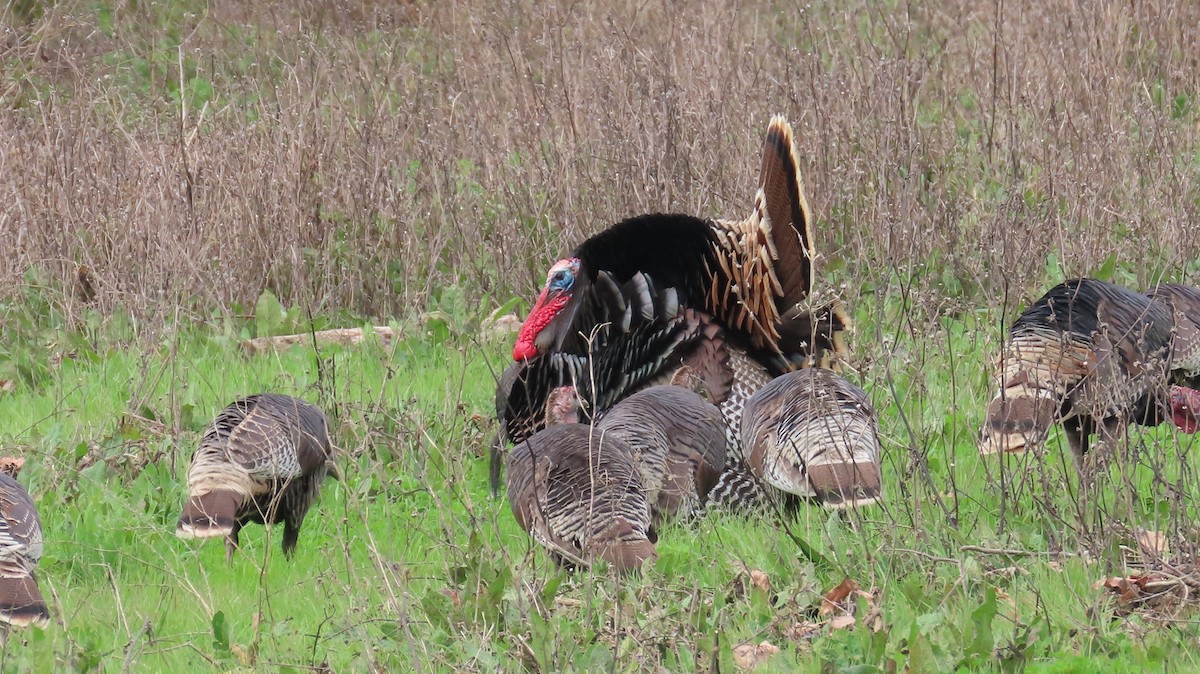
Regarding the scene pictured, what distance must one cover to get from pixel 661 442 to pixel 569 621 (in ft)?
3.78

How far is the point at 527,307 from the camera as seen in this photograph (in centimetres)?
841

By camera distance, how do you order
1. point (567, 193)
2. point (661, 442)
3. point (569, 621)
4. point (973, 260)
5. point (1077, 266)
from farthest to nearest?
point (567, 193) < point (973, 260) < point (1077, 266) < point (661, 442) < point (569, 621)

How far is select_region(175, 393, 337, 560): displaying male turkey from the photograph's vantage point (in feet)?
16.5

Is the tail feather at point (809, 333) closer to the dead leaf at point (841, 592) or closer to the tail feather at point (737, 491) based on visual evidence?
the tail feather at point (737, 491)

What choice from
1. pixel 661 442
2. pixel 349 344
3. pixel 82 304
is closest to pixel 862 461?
pixel 661 442

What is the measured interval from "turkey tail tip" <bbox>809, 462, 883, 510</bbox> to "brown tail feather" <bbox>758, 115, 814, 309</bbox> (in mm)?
1537

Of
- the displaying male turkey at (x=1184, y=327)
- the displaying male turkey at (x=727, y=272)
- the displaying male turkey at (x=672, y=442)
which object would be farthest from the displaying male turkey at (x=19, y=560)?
the displaying male turkey at (x=1184, y=327)

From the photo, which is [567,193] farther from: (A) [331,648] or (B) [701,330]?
(A) [331,648]

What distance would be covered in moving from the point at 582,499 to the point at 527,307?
12.4 feet

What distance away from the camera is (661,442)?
17.2 feet

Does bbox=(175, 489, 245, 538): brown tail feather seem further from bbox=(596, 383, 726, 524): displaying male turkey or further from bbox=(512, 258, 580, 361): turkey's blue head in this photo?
bbox=(512, 258, 580, 361): turkey's blue head

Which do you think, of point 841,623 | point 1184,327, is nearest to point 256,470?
point 841,623

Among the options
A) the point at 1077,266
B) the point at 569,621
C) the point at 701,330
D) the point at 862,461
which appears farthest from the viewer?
the point at 1077,266

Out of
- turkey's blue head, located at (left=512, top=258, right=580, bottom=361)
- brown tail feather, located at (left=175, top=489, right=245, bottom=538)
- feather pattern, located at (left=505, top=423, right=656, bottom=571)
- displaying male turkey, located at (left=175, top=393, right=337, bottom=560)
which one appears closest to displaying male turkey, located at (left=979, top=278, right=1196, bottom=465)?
feather pattern, located at (left=505, top=423, right=656, bottom=571)
